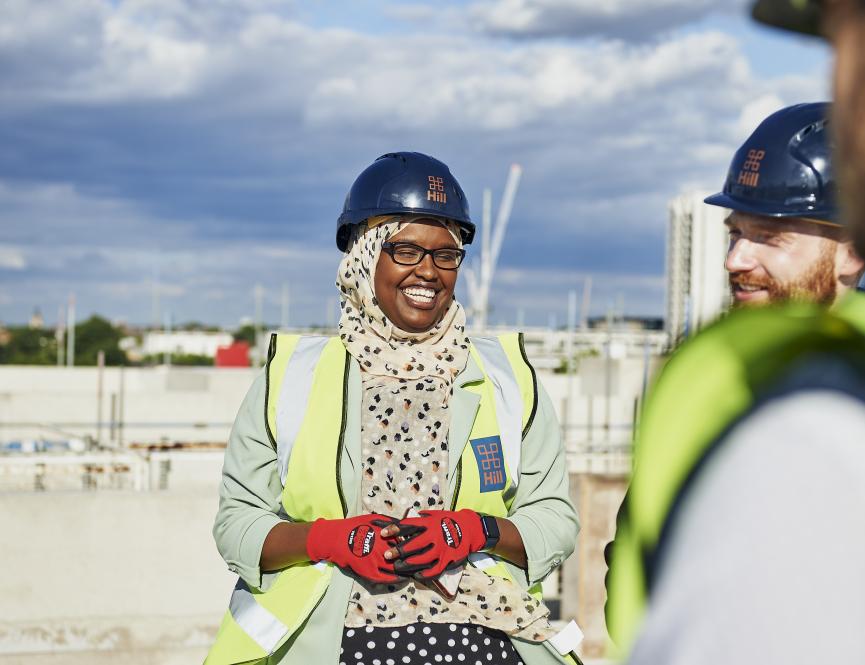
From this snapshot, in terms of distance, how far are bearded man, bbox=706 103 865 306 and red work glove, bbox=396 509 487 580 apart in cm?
88

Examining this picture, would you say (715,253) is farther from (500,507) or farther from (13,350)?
(500,507)

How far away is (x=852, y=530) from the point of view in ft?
1.75

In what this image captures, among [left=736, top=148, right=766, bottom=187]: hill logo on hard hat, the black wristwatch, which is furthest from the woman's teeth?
[left=736, top=148, right=766, bottom=187]: hill logo on hard hat

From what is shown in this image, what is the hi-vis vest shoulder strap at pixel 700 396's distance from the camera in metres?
0.60

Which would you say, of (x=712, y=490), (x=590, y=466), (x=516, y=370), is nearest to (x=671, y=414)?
(x=712, y=490)

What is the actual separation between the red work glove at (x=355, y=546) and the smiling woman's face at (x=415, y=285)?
2.15ft

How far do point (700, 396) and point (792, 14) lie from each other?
0.79 feet

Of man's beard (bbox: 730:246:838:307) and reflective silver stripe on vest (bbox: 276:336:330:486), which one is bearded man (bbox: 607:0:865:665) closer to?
man's beard (bbox: 730:246:838:307)

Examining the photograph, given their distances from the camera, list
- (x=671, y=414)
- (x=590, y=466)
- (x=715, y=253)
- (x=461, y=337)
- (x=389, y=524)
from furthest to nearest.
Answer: (x=715, y=253) < (x=590, y=466) < (x=461, y=337) < (x=389, y=524) < (x=671, y=414)

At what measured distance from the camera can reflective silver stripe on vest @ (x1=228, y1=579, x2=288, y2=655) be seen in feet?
8.35

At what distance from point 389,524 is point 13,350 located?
61477 mm

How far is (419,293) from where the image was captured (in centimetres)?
300

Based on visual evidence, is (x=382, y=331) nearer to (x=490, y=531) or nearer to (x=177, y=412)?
(x=490, y=531)

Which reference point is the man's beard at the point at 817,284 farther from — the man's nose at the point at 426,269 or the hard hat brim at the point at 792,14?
the hard hat brim at the point at 792,14
